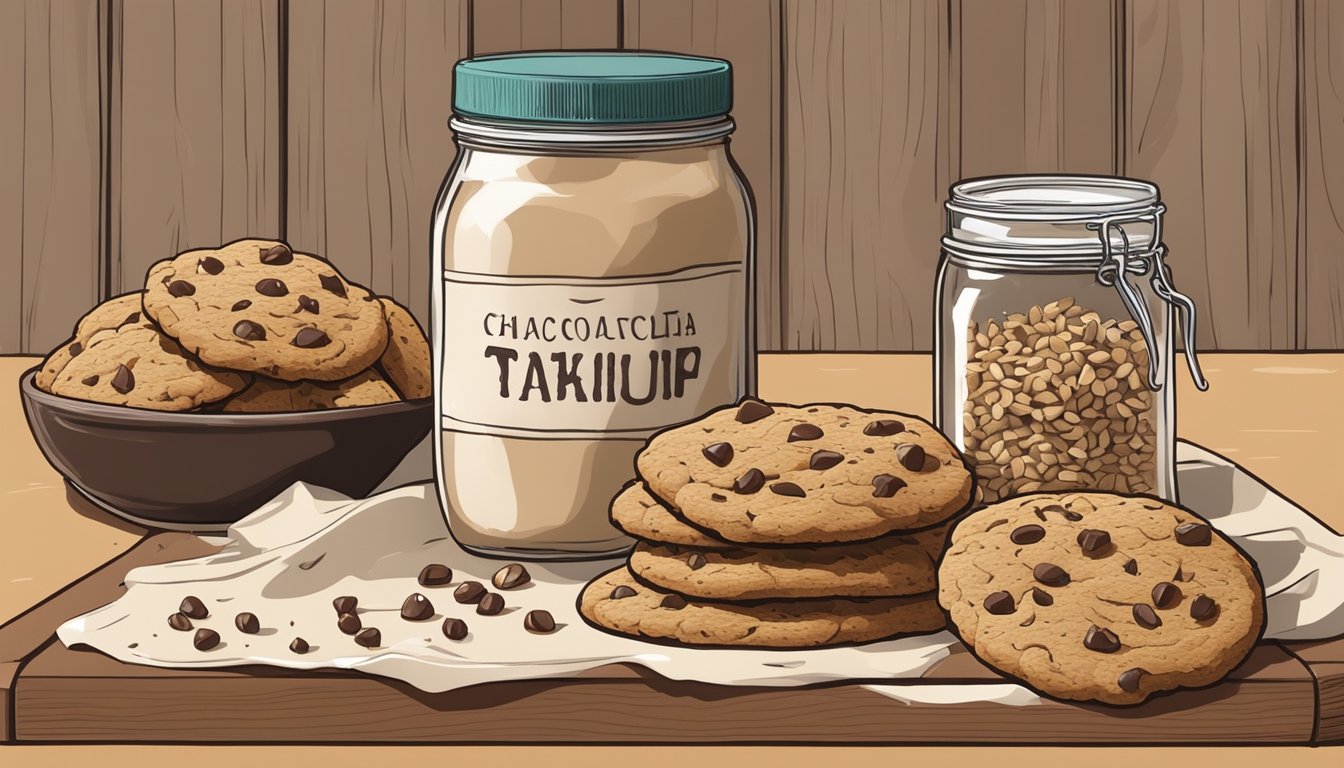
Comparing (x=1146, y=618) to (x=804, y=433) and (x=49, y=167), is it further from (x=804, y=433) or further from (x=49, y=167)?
(x=49, y=167)

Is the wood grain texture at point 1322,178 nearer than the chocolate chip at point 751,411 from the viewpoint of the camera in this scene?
No

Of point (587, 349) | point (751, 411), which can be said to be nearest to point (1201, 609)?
point (751, 411)

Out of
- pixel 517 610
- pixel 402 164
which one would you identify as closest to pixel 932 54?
pixel 402 164

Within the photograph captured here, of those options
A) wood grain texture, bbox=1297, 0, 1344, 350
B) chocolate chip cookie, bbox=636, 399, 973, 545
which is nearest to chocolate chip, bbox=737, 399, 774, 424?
chocolate chip cookie, bbox=636, 399, 973, 545

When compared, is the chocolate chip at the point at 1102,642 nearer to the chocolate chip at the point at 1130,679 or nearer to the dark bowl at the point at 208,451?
the chocolate chip at the point at 1130,679

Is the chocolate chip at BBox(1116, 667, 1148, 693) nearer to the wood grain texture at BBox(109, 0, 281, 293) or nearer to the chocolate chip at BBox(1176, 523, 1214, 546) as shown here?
the chocolate chip at BBox(1176, 523, 1214, 546)

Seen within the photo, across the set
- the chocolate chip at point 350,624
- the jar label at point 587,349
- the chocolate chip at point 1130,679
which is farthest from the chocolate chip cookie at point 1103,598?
the chocolate chip at point 350,624
